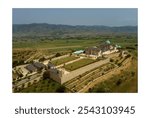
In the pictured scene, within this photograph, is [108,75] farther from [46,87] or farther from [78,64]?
[46,87]

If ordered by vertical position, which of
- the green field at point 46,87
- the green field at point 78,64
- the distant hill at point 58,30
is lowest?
the green field at point 46,87

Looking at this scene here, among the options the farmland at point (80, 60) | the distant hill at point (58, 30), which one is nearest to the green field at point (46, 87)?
the farmland at point (80, 60)

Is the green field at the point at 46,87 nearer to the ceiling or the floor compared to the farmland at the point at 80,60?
nearer to the floor

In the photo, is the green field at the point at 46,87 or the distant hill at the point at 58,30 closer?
the green field at the point at 46,87

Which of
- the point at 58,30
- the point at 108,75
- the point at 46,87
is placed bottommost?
the point at 46,87

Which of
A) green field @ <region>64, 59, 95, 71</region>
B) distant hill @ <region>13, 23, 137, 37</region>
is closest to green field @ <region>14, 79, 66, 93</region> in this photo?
green field @ <region>64, 59, 95, 71</region>

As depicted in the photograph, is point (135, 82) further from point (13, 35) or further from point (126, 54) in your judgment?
point (13, 35)

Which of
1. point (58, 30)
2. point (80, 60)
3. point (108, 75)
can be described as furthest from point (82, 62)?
point (58, 30)

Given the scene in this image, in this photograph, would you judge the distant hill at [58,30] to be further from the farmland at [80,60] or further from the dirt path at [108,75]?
the dirt path at [108,75]
